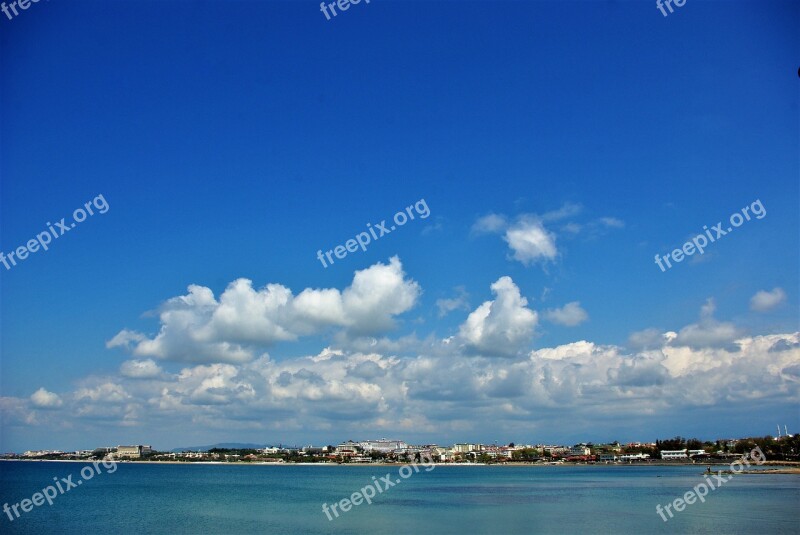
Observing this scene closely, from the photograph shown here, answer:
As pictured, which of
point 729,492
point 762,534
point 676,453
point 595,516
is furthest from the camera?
point 676,453

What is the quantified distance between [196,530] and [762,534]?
123 feet

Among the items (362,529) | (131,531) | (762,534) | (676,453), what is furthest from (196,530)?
(676,453)

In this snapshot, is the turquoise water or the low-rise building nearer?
the turquoise water

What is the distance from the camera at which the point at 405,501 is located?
61688mm

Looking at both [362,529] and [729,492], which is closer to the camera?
[362,529]

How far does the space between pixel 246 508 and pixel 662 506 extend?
38388 mm

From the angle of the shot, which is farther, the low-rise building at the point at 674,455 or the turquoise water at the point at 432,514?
the low-rise building at the point at 674,455

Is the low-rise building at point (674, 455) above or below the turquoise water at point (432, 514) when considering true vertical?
below

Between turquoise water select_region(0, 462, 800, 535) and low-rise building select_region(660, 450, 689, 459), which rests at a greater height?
turquoise water select_region(0, 462, 800, 535)

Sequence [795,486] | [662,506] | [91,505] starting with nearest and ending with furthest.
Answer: [662,506]
[91,505]
[795,486]

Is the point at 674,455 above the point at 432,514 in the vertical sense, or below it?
below

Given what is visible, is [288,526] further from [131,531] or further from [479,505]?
[479,505]

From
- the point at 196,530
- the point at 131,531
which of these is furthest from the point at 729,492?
the point at 131,531

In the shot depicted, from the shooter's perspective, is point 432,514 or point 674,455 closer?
point 432,514
